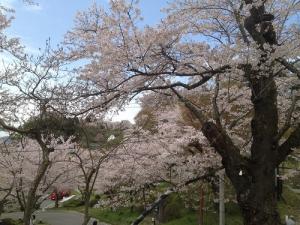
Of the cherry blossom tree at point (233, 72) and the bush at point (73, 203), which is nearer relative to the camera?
the cherry blossom tree at point (233, 72)

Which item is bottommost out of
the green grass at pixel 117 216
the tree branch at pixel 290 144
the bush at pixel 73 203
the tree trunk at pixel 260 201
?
the green grass at pixel 117 216

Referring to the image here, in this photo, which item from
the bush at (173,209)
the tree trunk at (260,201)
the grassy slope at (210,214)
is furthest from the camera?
the bush at (173,209)

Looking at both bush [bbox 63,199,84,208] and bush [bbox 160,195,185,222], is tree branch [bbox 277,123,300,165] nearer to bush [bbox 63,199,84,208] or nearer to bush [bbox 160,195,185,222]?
bush [bbox 160,195,185,222]

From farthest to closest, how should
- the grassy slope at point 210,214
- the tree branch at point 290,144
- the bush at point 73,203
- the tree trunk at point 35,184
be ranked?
the bush at point 73,203 < the grassy slope at point 210,214 < the tree trunk at point 35,184 < the tree branch at point 290,144

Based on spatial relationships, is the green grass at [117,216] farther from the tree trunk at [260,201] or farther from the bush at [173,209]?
the tree trunk at [260,201]

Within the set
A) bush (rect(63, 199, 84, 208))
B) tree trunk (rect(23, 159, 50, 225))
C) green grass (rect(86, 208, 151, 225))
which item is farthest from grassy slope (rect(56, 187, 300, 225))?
tree trunk (rect(23, 159, 50, 225))

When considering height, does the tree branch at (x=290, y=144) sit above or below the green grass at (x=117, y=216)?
above

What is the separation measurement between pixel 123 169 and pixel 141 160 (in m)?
2.83

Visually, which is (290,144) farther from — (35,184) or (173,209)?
(173,209)

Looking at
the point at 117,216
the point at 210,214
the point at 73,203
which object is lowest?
the point at 117,216

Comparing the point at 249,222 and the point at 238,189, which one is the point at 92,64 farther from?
the point at 249,222

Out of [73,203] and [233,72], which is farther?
[73,203]

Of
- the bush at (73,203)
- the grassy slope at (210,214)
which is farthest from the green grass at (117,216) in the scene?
the bush at (73,203)

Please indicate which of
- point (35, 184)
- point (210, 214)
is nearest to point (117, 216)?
point (210, 214)
